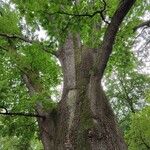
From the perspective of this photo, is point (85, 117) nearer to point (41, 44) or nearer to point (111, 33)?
point (111, 33)

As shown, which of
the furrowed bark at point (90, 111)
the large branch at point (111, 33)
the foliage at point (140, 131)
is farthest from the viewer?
the foliage at point (140, 131)

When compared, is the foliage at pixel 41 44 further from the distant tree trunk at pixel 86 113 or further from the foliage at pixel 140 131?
the foliage at pixel 140 131

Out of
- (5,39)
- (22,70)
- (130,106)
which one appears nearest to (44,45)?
(22,70)

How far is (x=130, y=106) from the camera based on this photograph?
26266 millimetres

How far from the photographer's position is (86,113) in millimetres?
6832

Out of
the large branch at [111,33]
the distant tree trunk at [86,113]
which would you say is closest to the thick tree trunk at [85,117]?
the distant tree trunk at [86,113]

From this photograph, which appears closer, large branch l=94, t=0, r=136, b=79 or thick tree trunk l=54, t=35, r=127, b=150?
large branch l=94, t=0, r=136, b=79

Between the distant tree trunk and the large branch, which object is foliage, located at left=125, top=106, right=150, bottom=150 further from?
the large branch

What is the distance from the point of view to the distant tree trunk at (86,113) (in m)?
6.38

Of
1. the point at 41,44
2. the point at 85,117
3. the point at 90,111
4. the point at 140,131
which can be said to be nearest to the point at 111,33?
the point at 90,111

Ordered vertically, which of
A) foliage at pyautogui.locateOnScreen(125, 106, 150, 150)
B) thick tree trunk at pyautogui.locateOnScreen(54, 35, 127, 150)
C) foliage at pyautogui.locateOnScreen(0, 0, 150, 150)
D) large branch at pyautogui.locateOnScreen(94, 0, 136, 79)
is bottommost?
thick tree trunk at pyautogui.locateOnScreen(54, 35, 127, 150)

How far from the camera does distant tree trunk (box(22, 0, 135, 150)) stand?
6.38 meters

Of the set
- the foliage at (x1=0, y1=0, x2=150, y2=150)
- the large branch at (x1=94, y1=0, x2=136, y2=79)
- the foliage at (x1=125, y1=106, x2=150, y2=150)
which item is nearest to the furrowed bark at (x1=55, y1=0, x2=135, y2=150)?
the large branch at (x1=94, y1=0, x2=136, y2=79)

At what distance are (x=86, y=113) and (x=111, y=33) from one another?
165 cm
